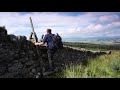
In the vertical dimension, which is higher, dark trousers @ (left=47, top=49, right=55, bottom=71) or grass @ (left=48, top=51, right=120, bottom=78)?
dark trousers @ (left=47, top=49, right=55, bottom=71)

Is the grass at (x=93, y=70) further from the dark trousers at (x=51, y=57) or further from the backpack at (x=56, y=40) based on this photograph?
the backpack at (x=56, y=40)

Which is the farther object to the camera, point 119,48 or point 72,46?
point 72,46

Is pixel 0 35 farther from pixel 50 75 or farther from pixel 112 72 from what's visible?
pixel 112 72

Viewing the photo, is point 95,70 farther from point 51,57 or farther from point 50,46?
point 50,46

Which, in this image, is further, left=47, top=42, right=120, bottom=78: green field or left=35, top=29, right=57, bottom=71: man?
left=35, top=29, right=57, bottom=71: man

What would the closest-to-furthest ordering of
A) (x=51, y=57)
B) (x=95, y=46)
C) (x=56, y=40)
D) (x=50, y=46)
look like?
1. (x=50, y=46)
2. (x=51, y=57)
3. (x=56, y=40)
4. (x=95, y=46)

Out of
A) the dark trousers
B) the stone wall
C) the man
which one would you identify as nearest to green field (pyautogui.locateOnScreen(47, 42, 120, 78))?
the dark trousers

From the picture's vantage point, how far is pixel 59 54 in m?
12.7

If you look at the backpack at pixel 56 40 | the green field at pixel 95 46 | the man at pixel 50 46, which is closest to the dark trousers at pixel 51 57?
the man at pixel 50 46

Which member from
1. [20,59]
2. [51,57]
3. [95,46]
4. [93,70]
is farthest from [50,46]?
[95,46]

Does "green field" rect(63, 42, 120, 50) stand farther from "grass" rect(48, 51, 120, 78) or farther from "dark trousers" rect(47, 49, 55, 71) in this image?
"dark trousers" rect(47, 49, 55, 71)

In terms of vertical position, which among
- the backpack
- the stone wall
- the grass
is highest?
the backpack
